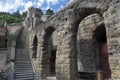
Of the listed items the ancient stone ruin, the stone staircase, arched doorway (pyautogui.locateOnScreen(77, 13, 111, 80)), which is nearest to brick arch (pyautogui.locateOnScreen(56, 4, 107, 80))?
the ancient stone ruin

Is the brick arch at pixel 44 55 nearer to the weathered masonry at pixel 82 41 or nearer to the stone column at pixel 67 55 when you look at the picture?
the weathered masonry at pixel 82 41

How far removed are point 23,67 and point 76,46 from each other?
564 centimetres

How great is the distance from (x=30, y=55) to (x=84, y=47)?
16.2 ft

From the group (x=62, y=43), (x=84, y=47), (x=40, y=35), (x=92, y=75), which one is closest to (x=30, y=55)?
(x=40, y=35)

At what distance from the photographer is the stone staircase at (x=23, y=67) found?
443 inches

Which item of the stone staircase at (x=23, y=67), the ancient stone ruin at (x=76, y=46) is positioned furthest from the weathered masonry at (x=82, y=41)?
the stone staircase at (x=23, y=67)

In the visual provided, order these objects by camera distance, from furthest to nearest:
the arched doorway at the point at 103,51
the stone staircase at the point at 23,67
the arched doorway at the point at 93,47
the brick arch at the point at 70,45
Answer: the stone staircase at the point at 23,67
the arched doorway at the point at 103,51
the arched doorway at the point at 93,47
the brick arch at the point at 70,45

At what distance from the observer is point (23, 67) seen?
1226 cm

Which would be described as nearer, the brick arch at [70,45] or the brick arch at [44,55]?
the brick arch at [70,45]

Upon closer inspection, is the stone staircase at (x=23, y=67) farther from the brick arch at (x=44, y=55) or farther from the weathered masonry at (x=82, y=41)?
the brick arch at (x=44, y=55)

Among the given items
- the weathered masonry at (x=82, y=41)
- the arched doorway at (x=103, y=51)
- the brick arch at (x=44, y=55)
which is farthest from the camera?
the brick arch at (x=44, y=55)

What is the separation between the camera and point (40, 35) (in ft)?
37.7

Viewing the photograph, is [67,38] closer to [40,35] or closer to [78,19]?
[78,19]

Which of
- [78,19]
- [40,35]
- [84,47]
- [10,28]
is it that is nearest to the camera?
[78,19]
